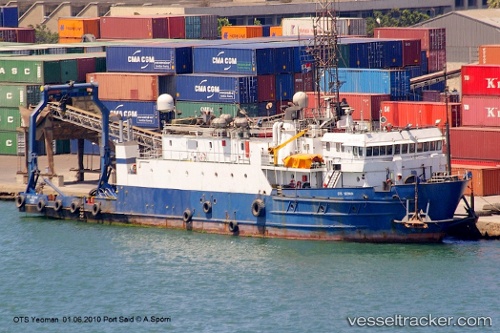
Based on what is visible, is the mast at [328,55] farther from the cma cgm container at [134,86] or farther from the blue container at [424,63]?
the blue container at [424,63]

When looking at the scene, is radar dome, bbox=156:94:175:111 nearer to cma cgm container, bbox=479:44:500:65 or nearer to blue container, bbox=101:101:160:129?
blue container, bbox=101:101:160:129

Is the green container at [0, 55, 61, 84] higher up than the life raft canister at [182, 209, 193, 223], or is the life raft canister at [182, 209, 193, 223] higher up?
the green container at [0, 55, 61, 84]

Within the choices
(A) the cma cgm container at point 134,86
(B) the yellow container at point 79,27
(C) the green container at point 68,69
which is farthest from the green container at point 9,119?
(B) the yellow container at point 79,27

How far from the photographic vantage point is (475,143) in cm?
6144

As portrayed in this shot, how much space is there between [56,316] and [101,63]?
35795mm

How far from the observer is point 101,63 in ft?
261

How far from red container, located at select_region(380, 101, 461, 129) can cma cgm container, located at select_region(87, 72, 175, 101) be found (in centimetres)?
1364

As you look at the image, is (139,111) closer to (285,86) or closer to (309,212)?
(285,86)

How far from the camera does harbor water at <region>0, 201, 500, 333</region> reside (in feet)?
144

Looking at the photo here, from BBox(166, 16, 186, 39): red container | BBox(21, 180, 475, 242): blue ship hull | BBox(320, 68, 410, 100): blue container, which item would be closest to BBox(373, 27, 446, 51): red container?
BBox(320, 68, 410, 100): blue container

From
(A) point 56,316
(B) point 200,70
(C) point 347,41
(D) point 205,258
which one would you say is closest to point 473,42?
(C) point 347,41

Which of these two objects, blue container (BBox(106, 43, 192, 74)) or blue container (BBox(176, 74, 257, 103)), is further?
blue container (BBox(106, 43, 192, 74))

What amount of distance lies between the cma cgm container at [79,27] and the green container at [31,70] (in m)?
28.9

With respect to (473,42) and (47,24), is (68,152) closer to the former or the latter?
(473,42)
